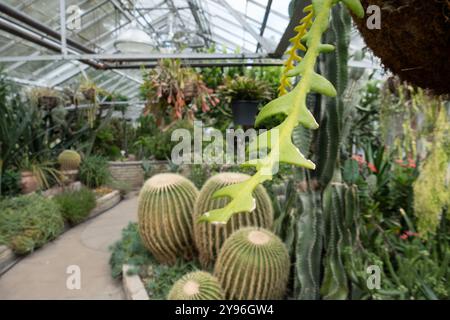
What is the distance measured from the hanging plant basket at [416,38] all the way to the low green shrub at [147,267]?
1.82m

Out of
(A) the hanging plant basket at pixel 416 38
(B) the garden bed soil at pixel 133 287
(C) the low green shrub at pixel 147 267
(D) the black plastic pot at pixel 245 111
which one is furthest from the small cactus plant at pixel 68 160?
(A) the hanging plant basket at pixel 416 38

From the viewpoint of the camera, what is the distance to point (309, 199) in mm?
1505

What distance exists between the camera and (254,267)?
1557 millimetres

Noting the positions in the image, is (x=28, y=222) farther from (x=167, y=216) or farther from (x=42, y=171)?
(x=167, y=216)

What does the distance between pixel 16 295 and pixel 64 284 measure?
0.28 metres

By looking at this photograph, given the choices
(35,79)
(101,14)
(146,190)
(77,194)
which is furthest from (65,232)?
(35,79)

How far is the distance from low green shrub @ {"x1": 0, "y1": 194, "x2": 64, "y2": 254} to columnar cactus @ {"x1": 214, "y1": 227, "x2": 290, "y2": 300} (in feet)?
6.62

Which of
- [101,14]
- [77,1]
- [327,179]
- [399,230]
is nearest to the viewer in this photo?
[327,179]

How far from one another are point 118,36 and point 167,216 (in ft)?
6.06

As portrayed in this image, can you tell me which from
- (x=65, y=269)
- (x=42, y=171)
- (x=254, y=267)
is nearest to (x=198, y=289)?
(x=254, y=267)

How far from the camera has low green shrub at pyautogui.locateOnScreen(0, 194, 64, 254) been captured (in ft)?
9.27

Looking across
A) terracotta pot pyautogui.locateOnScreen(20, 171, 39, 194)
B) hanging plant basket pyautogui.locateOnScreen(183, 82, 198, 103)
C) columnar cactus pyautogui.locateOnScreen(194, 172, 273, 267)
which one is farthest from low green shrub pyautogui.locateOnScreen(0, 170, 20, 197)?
columnar cactus pyautogui.locateOnScreen(194, 172, 273, 267)

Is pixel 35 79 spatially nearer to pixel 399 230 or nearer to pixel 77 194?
pixel 77 194

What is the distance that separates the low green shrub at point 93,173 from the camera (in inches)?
198
